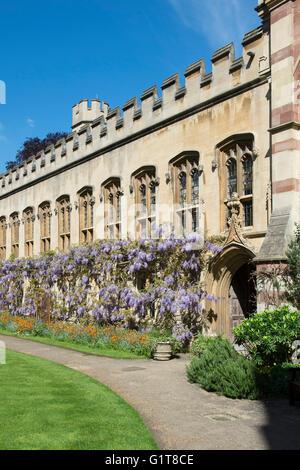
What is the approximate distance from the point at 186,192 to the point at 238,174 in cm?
214

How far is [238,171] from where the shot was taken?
476 inches

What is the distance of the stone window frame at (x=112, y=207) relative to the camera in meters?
16.9

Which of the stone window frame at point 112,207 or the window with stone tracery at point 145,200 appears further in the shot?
the stone window frame at point 112,207

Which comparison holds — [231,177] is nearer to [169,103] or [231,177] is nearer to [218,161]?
[218,161]

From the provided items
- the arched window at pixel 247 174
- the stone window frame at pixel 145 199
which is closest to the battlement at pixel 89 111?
the stone window frame at pixel 145 199

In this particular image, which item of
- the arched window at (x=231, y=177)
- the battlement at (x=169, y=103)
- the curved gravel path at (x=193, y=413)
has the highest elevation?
the battlement at (x=169, y=103)

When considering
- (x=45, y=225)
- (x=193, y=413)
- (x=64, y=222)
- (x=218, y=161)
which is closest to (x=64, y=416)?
(x=193, y=413)

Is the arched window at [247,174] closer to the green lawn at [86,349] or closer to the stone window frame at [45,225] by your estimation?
the green lawn at [86,349]

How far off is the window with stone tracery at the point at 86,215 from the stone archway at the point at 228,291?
7.06 m

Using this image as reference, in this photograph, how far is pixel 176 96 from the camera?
14.0 metres

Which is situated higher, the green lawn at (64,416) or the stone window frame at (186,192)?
the stone window frame at (186,192)

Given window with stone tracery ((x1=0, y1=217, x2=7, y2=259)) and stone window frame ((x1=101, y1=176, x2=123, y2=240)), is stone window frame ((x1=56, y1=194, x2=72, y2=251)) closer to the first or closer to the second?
stone window frame ((x1=101, y1=176, x2=123, y2=240))

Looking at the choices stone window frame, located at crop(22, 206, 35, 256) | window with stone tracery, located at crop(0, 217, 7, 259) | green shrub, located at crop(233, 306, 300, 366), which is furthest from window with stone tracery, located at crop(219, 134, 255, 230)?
window with stone tracery, located at crop(0, 217, 7, 259)

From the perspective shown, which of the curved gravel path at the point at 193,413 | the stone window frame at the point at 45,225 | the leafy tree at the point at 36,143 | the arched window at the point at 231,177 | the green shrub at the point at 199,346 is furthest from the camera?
the leafy tree at the point at 36,143
